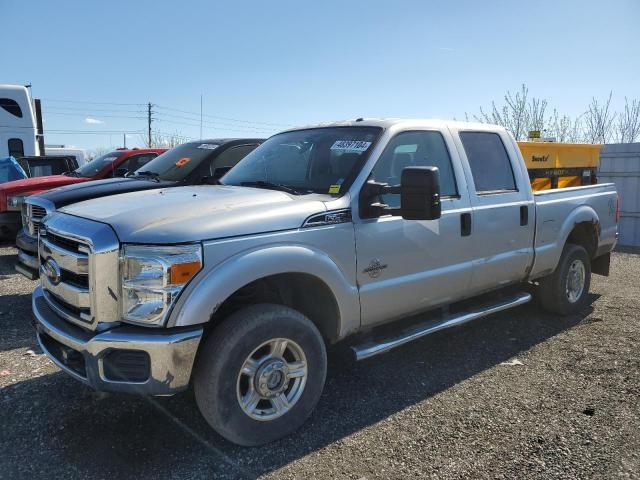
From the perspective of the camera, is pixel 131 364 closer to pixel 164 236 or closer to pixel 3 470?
pixel 164 236

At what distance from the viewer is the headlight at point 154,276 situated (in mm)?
2623

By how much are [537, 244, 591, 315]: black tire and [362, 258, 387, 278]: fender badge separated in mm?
2655

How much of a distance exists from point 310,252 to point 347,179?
2.16ft

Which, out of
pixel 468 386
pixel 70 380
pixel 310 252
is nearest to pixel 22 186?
pixel 70 380

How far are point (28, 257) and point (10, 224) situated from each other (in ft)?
6.46

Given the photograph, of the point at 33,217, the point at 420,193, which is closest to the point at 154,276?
the point at 420,193

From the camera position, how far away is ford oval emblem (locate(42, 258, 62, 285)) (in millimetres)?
3057

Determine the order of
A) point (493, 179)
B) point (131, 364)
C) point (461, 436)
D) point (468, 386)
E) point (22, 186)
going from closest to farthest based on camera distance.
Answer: point (131, 364), point (461, 436), point (468, 386), point (493, 179), point (22, 186)

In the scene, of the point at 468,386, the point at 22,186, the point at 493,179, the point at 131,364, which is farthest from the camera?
the point at 22,186

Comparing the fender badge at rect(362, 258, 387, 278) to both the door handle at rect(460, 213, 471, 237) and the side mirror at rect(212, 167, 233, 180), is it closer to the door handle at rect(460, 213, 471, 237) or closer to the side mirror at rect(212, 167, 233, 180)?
the door handle at rect(460, 213, 471, 237)

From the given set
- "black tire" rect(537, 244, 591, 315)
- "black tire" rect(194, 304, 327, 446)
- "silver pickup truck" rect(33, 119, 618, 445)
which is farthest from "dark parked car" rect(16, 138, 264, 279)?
"black tire" rect(537, 244, 591, 315)

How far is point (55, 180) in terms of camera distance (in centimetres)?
754

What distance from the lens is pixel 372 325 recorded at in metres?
3.57

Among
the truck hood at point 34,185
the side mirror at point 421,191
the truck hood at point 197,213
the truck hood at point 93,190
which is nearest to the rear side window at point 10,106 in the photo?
the truck hood at point 34,185
